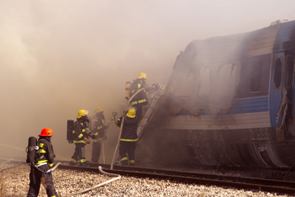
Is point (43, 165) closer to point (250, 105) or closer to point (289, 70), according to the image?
point (250, 105)

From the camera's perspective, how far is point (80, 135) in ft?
40.3

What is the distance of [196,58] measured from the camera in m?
11.0

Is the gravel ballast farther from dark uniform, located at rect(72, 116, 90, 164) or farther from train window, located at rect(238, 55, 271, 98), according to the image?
train window, located at rect(238, 55, 271, 98)

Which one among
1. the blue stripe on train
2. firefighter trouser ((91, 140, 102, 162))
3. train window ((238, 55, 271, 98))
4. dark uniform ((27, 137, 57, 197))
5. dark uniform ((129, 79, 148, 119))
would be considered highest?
train window ((238, 55, 271, 98))

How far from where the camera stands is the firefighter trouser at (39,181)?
693 centimetres

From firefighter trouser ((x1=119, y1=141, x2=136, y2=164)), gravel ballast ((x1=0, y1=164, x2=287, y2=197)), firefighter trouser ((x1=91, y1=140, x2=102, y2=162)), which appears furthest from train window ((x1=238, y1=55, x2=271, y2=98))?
firefighter trouser ((x1=91, y1=140, x2=102, y2=162))

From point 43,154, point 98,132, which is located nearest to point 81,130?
point 98,132

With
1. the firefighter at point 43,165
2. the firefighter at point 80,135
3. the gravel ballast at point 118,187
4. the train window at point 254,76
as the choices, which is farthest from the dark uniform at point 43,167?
the firefighter at point 80,135

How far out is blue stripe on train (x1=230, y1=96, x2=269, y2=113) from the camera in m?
8.90

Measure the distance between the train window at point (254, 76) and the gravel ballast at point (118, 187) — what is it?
2.55m

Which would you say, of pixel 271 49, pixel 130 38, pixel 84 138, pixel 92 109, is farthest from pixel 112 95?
pixel 271 49

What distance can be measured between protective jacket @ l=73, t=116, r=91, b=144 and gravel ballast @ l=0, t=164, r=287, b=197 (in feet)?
6.44

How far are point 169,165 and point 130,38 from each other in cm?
635

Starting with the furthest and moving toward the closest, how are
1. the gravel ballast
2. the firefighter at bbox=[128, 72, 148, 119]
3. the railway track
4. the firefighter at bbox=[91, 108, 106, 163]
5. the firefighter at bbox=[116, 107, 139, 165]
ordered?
1. the firefighter at bbox=[91, 108, 106, 163]
2. the firefighter at bbox=[128, 72, 148, 119]
3. the firefighter at bbox=[116, 107, 139, 165]
4. the railway track
5. the gravel ballast
